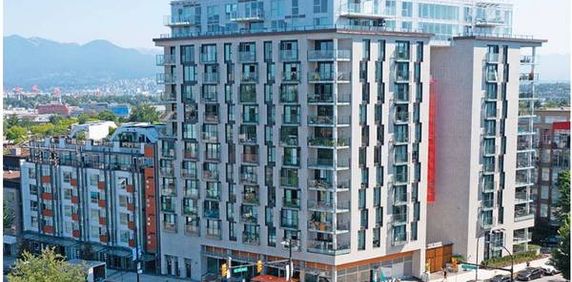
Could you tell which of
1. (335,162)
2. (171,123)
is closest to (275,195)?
(335,162)

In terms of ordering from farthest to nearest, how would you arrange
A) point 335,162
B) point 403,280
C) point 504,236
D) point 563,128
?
point 563,128 < point 504,236 < point 403,280 < point 335,162

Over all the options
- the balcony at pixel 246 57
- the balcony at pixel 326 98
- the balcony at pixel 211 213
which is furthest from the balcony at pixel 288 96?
the balcony at pixel 211 213

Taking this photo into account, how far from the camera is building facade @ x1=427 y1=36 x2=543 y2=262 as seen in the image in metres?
61.9

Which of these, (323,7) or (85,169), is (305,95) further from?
(85,169)

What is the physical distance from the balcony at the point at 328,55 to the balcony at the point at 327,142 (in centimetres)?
615

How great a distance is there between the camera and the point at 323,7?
56.8 meters

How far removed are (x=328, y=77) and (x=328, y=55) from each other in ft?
5.55

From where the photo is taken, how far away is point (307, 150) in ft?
182

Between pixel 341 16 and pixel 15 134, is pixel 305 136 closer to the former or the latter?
pixel 341 16

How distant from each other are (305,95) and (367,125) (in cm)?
551

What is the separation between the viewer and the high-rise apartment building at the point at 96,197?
6638 centimetres

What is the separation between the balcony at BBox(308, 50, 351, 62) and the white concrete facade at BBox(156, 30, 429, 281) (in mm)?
104

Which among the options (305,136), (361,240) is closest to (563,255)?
(361,240)

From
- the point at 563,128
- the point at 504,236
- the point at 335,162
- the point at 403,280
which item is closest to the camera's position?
the point at 335,162
